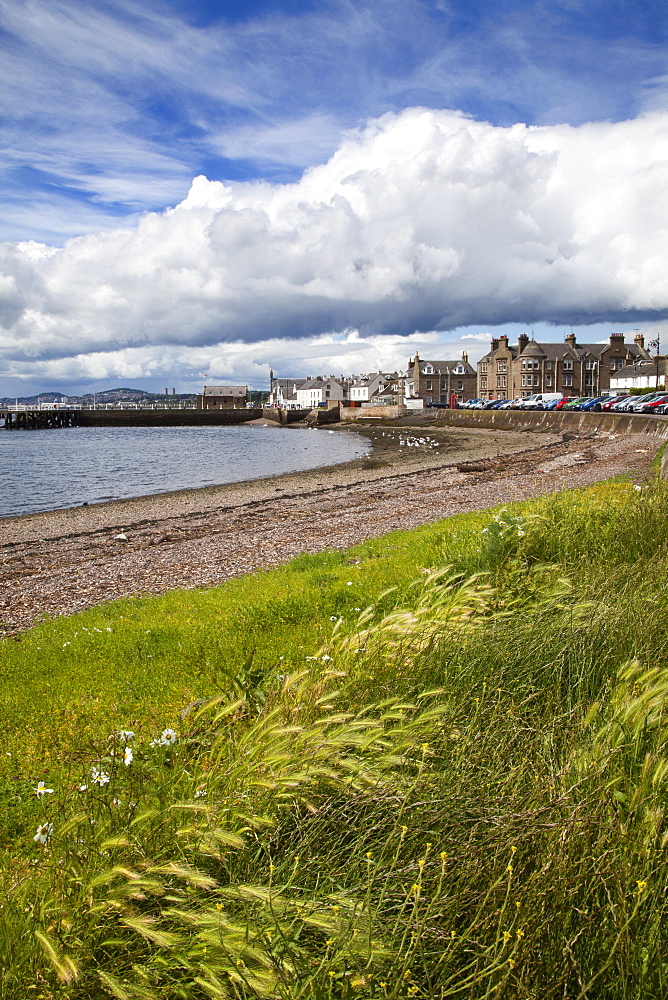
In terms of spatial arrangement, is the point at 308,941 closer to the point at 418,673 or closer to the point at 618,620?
the point at 418,673

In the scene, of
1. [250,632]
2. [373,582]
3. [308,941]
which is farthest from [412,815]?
[373,582]

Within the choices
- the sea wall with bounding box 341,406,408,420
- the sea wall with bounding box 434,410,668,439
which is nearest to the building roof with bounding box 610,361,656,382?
the sea wall with bounding box 434,410,668,439

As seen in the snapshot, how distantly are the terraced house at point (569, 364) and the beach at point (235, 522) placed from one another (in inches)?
2920

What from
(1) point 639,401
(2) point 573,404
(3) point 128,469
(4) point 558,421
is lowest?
(3) point 128,469

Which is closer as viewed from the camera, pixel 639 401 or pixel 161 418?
pixel 639 401

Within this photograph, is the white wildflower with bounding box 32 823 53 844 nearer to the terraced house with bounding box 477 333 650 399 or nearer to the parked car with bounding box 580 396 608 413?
the parked car with bounding box 580 396 608 413

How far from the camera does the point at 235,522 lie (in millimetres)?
23172

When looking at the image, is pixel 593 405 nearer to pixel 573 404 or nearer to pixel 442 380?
pixel 573 404

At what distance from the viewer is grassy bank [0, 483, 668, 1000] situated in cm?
224

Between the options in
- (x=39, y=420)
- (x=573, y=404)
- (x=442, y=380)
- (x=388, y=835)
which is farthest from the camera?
(x=39, y=420)

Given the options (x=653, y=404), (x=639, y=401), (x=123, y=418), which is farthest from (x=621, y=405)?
(x=123, y=418)

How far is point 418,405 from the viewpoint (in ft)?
401

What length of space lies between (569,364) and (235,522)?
102m

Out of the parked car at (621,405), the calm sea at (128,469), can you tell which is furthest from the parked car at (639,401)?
the calm sea at (128,469)
